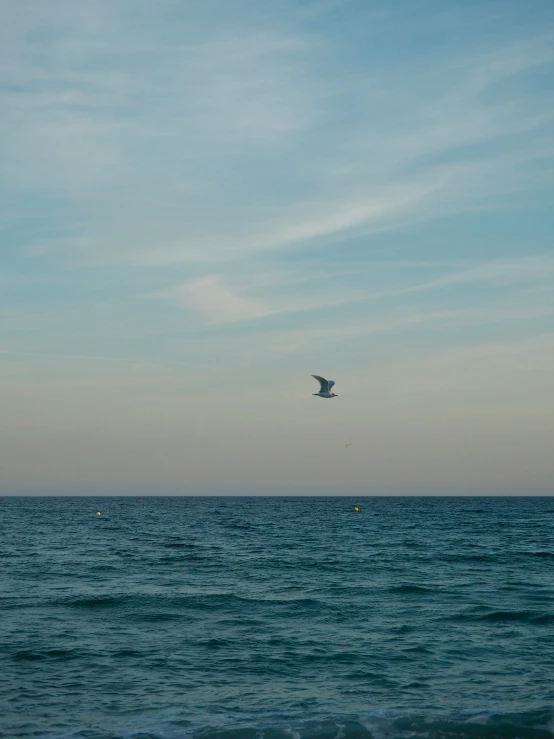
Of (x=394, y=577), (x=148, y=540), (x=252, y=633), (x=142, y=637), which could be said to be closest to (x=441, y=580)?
(x=394, y=577)

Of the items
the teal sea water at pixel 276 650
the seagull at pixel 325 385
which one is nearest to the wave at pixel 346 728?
the teal sea water at pixel 276 650

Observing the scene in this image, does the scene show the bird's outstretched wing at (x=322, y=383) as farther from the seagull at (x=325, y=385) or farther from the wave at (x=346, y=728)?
the wave at (x=346, y=728)

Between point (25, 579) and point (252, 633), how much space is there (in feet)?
48.4

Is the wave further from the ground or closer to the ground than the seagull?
closer to the ground

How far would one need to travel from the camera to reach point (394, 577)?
34.1 m

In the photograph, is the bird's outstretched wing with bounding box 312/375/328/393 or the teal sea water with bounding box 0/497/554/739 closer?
the teal sea water with bounding box 0/497/554/739

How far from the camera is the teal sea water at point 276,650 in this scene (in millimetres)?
14930

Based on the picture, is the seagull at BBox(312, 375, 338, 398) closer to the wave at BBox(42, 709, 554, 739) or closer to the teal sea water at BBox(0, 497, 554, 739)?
the teal sea water at BBox(0, 497, 554, 739)

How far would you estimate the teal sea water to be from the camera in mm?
14930

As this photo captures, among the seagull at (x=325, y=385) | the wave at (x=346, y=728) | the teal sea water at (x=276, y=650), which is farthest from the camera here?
the seagull at (x=325, y=385)

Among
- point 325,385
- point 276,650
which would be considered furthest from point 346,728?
point 325,385

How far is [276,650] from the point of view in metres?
20.5

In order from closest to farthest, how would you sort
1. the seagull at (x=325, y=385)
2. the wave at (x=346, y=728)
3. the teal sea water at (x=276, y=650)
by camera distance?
the wave at (x=346, y=728)
the teal sea water at (x=276, y=650)
the seagull at (x=325, y=385)

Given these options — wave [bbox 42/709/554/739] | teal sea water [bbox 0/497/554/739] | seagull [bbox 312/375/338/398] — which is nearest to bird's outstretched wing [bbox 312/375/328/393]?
seagull [bbox 312/375/338/398]
